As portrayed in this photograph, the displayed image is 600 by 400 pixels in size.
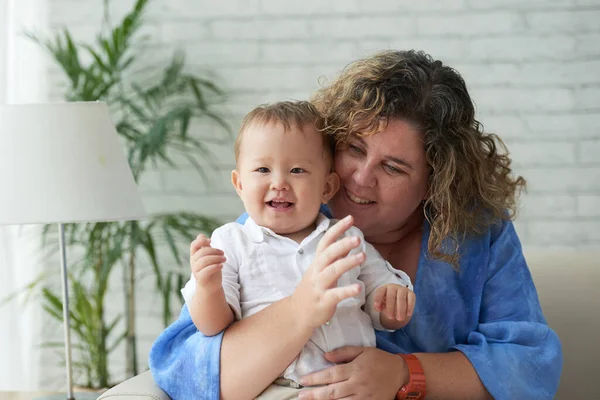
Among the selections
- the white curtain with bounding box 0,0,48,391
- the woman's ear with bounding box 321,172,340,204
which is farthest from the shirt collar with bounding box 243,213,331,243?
the white curtain with bounding box 0,0,48,391

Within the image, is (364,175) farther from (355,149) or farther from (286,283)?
(286,283)

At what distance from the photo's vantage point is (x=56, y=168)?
A: 206 centimetres

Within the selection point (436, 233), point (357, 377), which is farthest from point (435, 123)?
point (357, 377)

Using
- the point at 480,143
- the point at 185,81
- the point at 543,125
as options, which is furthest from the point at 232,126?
the point at 480,143

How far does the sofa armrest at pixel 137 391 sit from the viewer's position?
173 centimetres

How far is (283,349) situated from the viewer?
4.98 ft

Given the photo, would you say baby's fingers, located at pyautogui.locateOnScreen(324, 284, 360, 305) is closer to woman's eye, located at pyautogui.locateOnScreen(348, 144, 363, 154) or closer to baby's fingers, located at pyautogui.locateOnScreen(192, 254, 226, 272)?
baby's fingers, located at pyautogui.locateOnScreen(192, 254, 226, 272)

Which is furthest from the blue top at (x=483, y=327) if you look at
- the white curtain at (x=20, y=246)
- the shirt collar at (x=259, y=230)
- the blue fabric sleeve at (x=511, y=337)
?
the white curtain at (x=20, y=246)

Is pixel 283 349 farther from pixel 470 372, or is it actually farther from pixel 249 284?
pixel 470 372

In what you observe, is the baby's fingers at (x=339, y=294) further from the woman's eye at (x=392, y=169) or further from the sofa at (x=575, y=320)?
the sofa at (x=575, y=320)

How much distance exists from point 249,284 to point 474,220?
62 centimetres

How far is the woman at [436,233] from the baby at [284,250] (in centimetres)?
12

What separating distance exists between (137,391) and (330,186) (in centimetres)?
61

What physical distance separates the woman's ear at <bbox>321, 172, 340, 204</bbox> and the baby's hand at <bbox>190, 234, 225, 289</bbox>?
41cm
